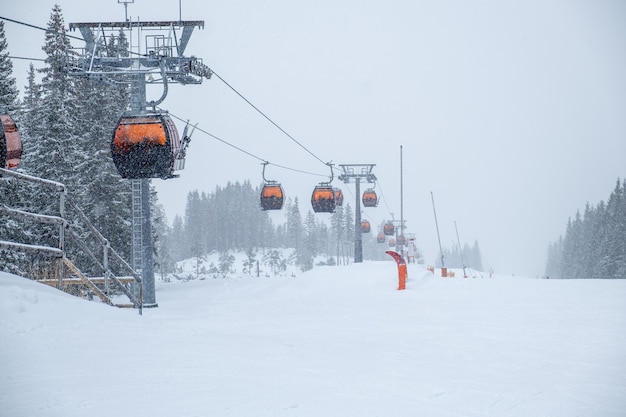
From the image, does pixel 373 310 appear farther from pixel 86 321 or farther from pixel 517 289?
pixel 86 321

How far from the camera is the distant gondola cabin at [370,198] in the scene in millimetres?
41312

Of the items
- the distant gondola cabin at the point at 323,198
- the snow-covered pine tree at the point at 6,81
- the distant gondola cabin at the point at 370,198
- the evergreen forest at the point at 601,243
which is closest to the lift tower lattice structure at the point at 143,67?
the snow-covered pine tree at the point at 6,81

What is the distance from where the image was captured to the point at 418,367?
7.36 metres

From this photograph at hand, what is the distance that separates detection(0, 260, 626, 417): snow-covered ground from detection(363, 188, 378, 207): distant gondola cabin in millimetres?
27712

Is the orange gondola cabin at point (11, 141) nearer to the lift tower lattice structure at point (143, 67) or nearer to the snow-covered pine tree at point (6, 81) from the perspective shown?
the lift tower lattice structure at point (143, 67)

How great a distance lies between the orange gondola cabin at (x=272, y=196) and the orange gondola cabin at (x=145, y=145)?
49.0 ft

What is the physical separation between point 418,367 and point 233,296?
1280 centimetres

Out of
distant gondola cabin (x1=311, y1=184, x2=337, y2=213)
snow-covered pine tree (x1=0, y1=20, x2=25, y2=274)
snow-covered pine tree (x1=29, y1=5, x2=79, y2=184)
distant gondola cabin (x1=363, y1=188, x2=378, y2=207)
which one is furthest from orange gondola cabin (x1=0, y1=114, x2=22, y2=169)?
distant gondola cabin (x1=363, y1=188, x2=378, y2=207)

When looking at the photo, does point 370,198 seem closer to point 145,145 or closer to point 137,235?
point 137,235

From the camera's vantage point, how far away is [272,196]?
1079 inches

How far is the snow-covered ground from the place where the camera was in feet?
17.5

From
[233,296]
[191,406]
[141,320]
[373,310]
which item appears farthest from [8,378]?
[233,296]

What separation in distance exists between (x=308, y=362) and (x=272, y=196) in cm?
2023

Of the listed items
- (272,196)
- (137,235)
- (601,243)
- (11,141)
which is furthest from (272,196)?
(601,243)
